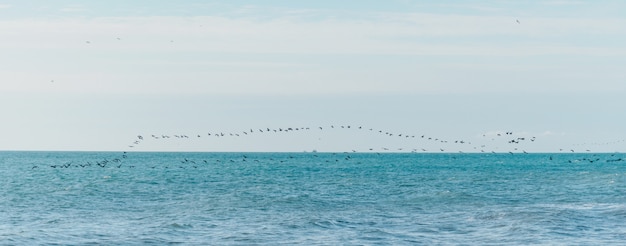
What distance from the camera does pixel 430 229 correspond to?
41.8 m

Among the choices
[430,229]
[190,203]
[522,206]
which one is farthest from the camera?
[190,203]

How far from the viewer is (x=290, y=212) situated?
169 feet

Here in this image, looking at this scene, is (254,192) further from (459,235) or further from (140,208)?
(459,235)

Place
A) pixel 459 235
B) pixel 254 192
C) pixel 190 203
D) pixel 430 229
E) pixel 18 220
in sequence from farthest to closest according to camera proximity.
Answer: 1. pixel 254 192
2. pixel 190 203
3. pixel 18 220
4. pixel 430 229
5. pixel 459 235

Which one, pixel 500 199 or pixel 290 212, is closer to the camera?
pixel 290 212

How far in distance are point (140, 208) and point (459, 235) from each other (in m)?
23.6

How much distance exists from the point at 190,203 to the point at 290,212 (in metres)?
11.1

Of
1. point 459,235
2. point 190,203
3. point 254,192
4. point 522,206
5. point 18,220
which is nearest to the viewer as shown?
point 459,235

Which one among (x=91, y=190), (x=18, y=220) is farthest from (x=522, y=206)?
(x=91, y=190)

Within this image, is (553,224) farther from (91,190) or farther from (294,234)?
(91,190)

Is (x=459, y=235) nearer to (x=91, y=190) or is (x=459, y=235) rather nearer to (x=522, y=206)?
(x=522, y=206)

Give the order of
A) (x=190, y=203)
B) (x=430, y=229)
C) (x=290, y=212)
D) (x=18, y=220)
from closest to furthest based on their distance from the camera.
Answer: (x=430, y=229) < (x=18, y=220) < (x=290, y=212) < (x=190, y=203)

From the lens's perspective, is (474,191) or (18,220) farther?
(474,191)

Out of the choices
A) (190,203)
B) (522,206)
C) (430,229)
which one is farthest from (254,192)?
(430,229)
